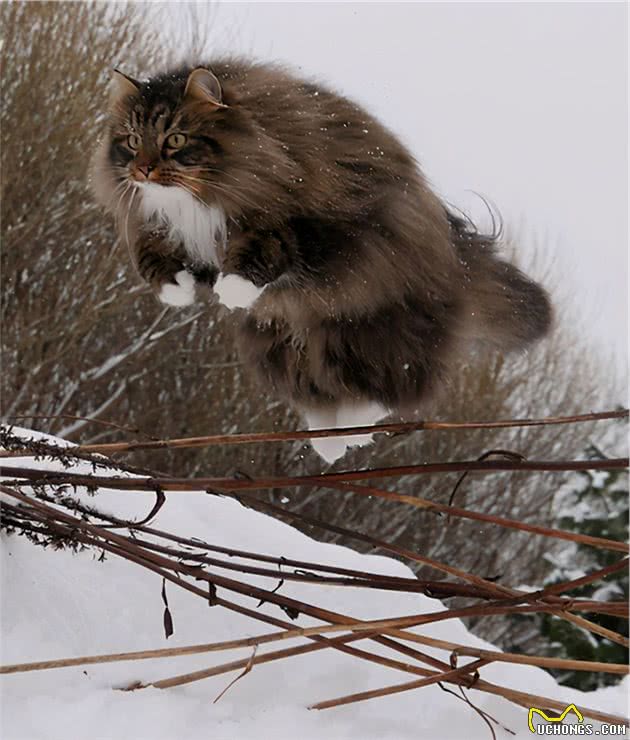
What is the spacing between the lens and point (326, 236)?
127 centimetres

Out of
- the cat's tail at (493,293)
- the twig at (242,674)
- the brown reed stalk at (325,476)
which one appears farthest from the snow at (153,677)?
the cat's tail at (493,293)

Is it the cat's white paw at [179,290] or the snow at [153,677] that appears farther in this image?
the cat's white paw at [179,290]

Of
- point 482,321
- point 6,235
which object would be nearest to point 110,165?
point 482,321

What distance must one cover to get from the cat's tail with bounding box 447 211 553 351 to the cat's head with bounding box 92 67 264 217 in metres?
0.39

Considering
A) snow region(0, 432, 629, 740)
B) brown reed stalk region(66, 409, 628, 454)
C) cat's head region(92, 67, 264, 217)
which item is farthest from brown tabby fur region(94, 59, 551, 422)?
snow region(0, 432, 629, 740)

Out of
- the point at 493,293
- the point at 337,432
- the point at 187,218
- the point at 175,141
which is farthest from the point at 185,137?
the point at 493,293

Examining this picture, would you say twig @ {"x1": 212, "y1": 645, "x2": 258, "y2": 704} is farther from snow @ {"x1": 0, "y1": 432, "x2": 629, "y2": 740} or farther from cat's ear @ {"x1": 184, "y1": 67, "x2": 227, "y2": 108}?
cat's ear @ {"x1": 184, "y1": 67, "x2": 227, "y2": 108}

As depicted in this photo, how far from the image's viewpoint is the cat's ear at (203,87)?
3.87ft

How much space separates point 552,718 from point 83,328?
4831mm

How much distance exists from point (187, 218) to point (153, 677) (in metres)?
0.62

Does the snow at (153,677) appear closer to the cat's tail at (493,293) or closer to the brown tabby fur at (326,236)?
the brown tabby fur at (326,236)

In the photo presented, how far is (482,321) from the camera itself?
146 centimetres

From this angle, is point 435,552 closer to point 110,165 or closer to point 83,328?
point 83,328

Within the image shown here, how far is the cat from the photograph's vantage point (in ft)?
3.98
